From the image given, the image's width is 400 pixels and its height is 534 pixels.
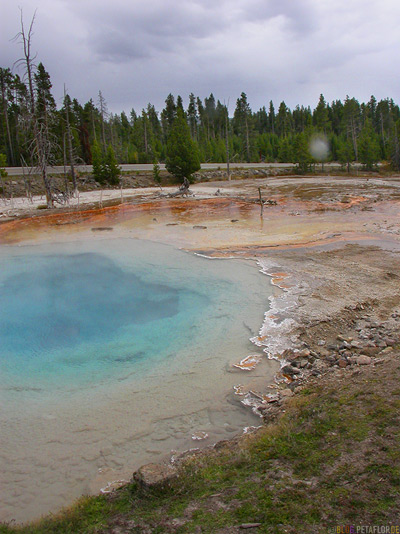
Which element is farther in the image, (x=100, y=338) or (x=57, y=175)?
(x=57, y=175)

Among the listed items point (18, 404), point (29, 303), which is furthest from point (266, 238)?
point (18, 404)

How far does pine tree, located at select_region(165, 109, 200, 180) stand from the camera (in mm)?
34875

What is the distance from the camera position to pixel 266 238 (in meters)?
14.4

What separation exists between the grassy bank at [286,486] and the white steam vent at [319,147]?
56028mm

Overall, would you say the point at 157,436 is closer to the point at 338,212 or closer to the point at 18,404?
the point at 18,404

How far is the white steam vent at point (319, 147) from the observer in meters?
57.2

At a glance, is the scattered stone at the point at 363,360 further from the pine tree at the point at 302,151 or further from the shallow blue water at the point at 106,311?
the pine tree at the point at 302,151

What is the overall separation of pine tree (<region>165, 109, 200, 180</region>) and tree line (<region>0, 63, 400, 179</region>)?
35.5 inches

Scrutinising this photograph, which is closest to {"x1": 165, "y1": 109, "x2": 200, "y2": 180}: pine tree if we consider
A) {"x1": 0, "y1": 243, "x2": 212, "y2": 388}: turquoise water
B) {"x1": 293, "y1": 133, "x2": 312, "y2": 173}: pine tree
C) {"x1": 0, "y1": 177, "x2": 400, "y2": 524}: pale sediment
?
{"x1": 0, "y1": 177, "x2": 400, "y2": 524}: pale sediment

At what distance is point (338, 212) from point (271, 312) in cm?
1373

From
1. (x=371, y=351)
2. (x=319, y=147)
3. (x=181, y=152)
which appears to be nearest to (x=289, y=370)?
(x=371, y=351)

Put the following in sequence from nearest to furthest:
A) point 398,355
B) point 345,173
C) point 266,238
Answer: point 398,355
point 266,238
point 345,173

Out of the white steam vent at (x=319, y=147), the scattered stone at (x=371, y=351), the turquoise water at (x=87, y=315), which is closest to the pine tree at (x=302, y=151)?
the white steam vent at (x=319, y=147)

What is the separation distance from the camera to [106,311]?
8906 mm
